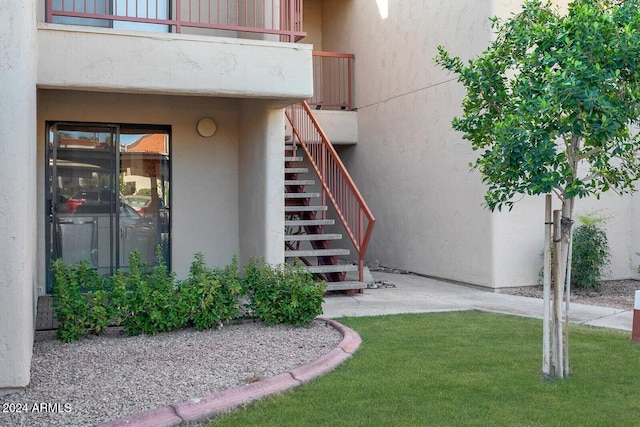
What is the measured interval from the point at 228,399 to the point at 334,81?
1024cm

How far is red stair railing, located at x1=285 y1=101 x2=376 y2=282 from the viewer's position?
30.5 ft

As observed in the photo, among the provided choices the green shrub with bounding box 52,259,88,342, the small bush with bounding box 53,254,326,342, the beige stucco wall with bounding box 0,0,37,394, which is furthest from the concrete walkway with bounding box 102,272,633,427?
the green shrub with bounding box 52,259,88,342

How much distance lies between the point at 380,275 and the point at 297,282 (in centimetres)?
508

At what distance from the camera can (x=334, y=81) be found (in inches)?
543

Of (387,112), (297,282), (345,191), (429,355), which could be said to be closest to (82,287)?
(297,282)

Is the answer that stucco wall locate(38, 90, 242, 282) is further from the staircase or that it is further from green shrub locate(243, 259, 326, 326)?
green shrub locate(243, 259, 326, 326)

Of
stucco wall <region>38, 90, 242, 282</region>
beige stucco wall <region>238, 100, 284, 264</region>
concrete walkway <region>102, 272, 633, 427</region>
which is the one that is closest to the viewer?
concrete walkway <region>102, 272, 633, 427</region>

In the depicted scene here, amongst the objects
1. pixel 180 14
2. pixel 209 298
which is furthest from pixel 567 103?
pixel 180 14

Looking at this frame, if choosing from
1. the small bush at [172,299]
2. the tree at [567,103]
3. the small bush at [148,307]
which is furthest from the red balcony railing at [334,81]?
the tree at [567,103]

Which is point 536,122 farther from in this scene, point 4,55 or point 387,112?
point 387,112

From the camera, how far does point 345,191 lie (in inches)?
408

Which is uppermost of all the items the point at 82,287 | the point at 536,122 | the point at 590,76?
the point at 590,76

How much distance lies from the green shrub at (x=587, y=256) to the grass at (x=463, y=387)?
118 inches

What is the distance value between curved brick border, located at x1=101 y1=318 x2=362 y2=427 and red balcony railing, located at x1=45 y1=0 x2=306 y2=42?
12.7 ft
